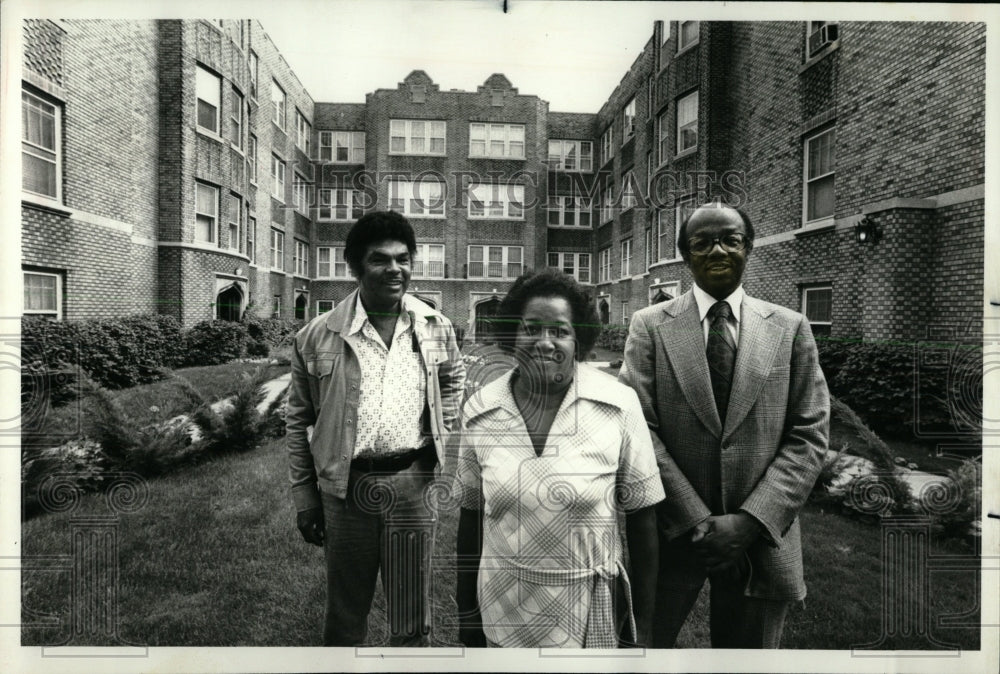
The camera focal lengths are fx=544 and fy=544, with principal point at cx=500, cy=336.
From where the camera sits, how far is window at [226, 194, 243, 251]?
298 centimetres

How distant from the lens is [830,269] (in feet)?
9.50

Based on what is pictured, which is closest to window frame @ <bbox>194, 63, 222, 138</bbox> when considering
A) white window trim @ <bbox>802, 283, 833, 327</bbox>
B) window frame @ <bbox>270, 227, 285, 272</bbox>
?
window frame @ <bbox>270, 227, 285, 272</bbox>

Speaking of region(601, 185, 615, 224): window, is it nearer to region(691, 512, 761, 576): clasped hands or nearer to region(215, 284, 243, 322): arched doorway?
region(691, 512, 761, 576): clasped hands

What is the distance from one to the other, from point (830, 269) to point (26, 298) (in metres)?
4.33

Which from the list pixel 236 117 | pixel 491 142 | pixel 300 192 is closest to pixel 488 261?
pixel 491 142

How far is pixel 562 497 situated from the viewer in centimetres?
216

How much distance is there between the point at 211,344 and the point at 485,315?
5.00ft

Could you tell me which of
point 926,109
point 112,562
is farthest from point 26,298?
point 926,109

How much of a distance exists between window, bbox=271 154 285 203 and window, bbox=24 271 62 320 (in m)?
1.23

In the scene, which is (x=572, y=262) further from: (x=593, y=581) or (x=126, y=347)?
(x=126, y=347)

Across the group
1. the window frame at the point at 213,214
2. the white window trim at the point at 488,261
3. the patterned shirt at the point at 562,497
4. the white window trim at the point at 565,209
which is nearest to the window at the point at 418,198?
the white window trim at the point at 488,261

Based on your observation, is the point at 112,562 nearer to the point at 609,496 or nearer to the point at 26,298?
the point at 26,298

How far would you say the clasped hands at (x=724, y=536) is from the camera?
241cm

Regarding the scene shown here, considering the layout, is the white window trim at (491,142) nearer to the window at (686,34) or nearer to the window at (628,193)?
the window at (628,193)
